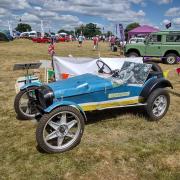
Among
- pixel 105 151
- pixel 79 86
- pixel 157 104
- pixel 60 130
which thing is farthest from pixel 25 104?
pixel 157 104

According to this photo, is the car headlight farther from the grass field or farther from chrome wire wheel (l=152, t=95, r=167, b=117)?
chrome wire wheel (l=152, t=95, r=167, b=117)

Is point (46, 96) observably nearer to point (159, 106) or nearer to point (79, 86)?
point (79, 86)

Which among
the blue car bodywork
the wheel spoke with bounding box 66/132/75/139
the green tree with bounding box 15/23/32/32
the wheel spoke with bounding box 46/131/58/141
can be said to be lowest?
the wheel spoke with bounding box 66/132/75/139

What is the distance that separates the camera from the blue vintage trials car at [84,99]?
14.2 feet

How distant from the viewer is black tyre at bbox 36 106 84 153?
4.18 meters

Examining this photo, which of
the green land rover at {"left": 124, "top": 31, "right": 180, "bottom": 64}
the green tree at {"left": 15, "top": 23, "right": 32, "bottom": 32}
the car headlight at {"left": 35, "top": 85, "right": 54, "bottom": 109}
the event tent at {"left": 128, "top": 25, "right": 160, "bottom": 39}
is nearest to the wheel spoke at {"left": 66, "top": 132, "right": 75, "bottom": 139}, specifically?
the car headlight at {"left": 35, "top": 85, "right": 54, "bottom": 109}

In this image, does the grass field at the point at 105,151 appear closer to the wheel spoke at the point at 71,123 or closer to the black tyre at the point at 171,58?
the wheel spoke at the point at 71,123

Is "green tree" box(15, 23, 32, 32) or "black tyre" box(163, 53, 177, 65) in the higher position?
"green tree" box(15, 23, 32, 32)

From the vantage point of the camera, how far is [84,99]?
491cm

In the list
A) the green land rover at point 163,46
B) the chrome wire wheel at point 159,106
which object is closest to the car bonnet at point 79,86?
the chrome wire wheel at point 159,106

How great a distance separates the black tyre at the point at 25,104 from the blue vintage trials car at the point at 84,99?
6cm

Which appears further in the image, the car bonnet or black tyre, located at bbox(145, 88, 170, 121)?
black tyre, located at bbox(145, 88, 170, 121)

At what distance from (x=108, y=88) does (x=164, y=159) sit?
1.69 meters

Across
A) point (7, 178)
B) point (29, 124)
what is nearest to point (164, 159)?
point (7, 178)
